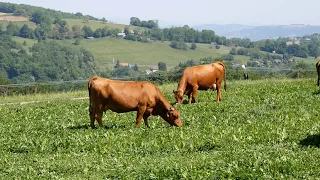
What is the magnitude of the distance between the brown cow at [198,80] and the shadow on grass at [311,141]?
1284 centimetres

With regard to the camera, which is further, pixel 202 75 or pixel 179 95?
pixel 202 75

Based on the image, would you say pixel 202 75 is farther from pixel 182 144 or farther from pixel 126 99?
pixel 182 144

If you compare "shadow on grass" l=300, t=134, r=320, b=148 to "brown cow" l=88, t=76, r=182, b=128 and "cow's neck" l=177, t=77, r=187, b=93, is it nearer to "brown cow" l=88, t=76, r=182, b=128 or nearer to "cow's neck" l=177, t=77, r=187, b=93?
"brown cow" l=88, t=76, r=182, b=128

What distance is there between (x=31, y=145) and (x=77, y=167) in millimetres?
4288

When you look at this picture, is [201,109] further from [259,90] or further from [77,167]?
[77,167]

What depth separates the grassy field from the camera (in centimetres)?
1381

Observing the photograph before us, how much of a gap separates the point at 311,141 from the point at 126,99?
26.0 feet

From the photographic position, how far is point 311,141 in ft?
56.1

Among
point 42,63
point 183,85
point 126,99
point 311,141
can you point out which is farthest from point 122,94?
point 42,63

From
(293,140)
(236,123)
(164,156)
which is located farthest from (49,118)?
(293,140)

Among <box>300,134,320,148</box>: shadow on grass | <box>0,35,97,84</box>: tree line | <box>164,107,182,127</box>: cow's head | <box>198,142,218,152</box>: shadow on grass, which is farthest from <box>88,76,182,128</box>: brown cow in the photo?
<box>0,35,97,84</box>: tree line

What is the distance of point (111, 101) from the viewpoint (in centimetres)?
2291

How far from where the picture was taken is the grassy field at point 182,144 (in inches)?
544

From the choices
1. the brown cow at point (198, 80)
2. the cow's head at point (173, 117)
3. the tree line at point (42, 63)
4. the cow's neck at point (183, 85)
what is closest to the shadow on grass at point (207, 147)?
the cow's head at point (173, 117)
